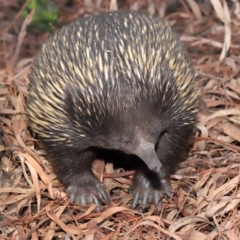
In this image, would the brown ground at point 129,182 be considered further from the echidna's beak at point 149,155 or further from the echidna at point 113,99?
the echidna's beak at point 149,155

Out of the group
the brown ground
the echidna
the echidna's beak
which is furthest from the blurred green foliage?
the echidna's beak

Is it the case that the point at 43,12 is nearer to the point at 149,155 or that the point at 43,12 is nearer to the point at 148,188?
the point at 148,188

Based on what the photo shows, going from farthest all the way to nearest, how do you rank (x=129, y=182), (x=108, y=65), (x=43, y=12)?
(x=43, y=12) < (x=129, y=182) < (x=108, y=65)

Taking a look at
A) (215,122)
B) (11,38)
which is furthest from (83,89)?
(11,38)

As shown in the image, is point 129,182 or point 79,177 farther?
point 129,182

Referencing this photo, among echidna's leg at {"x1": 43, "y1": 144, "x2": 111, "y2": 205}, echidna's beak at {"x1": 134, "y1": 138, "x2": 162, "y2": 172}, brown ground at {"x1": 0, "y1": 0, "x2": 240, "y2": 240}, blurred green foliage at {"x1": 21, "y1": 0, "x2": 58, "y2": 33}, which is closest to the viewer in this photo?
echidna's beak at {"x1": 134, "y1": 138, "x2": 162, "y2": 172}

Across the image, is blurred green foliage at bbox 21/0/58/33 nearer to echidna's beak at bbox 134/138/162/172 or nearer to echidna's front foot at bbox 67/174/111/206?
echidna's front foot at bbox 67/174/111/206

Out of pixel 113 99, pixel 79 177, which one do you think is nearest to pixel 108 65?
pixel 113 99
